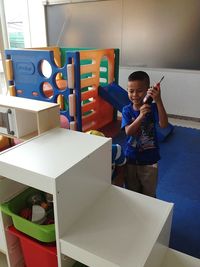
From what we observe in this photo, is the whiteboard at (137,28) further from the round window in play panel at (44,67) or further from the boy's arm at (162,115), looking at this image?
the boy's arm at (162,115)

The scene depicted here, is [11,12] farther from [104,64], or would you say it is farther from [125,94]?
[125,94]

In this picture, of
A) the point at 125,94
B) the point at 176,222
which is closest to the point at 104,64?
the point at 125,94

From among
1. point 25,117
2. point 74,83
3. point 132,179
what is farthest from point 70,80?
point 132,179

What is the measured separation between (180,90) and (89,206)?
9.19 feet

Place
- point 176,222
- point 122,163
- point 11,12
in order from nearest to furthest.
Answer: point 122,163, point 176,222, point 11,12

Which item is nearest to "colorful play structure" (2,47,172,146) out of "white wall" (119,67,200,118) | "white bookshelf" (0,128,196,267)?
"white wall" (119,67,200,118)

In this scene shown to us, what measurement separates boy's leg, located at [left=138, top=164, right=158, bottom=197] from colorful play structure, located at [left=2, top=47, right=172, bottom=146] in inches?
49.9

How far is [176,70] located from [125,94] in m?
0.80

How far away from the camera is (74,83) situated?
2.51 m

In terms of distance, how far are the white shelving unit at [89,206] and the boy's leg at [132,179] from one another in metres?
0.41

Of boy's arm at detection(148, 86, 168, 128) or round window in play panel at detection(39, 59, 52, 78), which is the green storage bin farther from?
round window in play panel at detection(39, 59, 52, 78)

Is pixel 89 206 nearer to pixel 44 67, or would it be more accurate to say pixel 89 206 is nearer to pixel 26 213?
pixel 26 213

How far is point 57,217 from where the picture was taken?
0.83 m

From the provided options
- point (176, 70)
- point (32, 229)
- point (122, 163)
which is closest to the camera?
point (32, 229)
